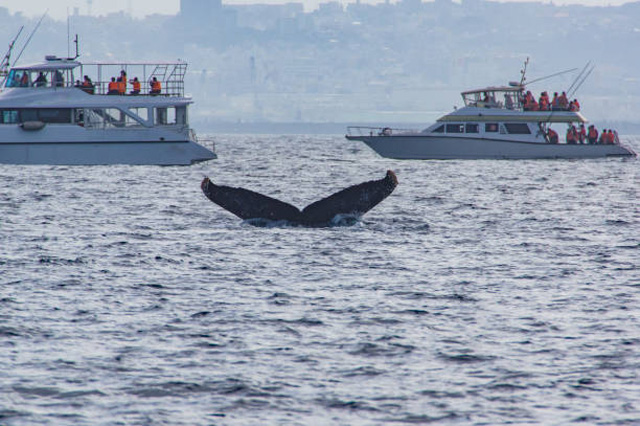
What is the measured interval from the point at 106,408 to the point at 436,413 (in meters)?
3.61

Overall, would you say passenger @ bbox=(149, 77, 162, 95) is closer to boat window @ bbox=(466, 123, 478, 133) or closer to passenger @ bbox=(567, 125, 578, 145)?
boat window @ bbox=(466, 123, 478, 133)

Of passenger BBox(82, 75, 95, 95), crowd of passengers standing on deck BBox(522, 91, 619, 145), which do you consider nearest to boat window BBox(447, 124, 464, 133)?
crowd of passengers standing on deck BBox(522, 91, 619, 145)

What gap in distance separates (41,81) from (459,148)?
82.4 feet

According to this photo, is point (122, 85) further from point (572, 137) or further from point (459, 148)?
point (572, 137)

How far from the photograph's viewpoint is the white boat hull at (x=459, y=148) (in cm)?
5781

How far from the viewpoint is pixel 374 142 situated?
199 ft

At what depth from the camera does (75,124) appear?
46062mm

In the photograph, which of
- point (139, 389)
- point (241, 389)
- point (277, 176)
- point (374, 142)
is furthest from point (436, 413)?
point (374, 142)

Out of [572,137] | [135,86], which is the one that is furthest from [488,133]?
[135,86]

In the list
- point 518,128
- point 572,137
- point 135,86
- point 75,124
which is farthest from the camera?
point 572,137

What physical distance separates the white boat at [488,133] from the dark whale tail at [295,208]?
29.3 metres

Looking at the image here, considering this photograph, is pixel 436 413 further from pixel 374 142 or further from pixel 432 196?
pixel 374 142

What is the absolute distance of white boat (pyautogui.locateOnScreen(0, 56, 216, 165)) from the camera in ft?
150

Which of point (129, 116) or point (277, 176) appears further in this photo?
point (277, 176)
